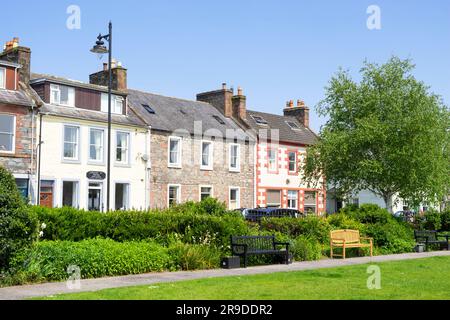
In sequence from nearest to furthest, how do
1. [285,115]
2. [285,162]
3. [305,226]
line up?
[305,226], [285,162], [285,115]

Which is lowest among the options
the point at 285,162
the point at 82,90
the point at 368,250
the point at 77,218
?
the point at 368,250

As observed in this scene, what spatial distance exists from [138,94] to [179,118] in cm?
307

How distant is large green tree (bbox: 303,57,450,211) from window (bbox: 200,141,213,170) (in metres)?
8.78

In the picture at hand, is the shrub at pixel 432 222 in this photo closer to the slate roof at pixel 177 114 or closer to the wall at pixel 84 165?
the slate roof at pixel 177 114

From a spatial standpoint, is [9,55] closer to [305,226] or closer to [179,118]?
[179,118]

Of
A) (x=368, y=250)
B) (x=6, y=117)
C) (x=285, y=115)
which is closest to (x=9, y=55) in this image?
(x=6, y=117)

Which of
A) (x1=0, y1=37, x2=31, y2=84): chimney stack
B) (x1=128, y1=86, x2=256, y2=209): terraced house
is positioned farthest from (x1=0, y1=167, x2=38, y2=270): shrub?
(x1=128, y1=86, x2=256, y2=209): terraced house

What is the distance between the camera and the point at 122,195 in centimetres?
3475

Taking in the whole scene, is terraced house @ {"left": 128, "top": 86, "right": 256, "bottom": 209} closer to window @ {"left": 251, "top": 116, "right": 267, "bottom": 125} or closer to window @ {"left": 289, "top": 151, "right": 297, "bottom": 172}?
window @ {"left": 251, "top": 116, "right": 267, "bottom": 125}

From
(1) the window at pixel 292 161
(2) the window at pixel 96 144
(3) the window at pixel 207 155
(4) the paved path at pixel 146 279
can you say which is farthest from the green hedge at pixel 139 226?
(1) the window at pixel 292 161

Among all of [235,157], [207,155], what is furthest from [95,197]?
[235,157]

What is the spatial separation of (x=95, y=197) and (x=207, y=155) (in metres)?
8.60

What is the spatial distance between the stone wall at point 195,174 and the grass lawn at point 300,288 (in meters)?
19.5
